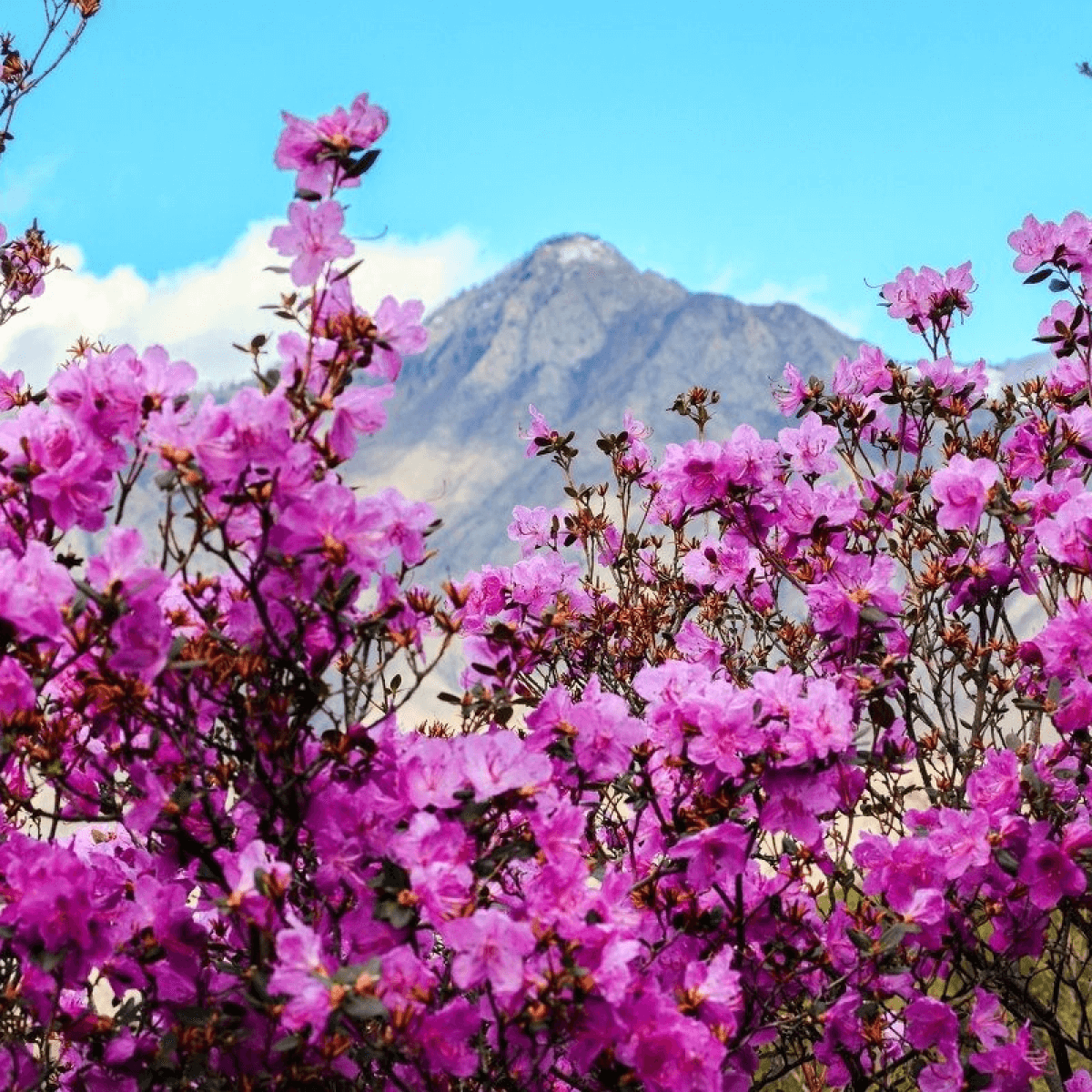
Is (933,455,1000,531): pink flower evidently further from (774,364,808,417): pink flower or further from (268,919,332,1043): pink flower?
(268,919,332,1043): pink flower

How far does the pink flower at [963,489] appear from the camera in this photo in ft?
9.93

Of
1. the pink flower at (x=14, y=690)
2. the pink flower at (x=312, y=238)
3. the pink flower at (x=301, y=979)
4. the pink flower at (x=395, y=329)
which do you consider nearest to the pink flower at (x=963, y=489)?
the pink flower at (x=395, y=329)

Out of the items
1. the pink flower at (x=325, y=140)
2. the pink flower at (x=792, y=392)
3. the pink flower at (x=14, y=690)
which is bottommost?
the pink flower at (x=14, y=690)

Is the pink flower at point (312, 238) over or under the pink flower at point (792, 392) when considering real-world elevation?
under

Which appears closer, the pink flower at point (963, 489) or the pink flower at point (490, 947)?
the pink flower at point (490, 947)

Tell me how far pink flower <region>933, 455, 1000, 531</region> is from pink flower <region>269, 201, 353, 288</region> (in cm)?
159

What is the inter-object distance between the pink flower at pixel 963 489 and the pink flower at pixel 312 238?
1.59m

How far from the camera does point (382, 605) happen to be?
2.18 meters

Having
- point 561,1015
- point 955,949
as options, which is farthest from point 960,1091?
point 561,1015

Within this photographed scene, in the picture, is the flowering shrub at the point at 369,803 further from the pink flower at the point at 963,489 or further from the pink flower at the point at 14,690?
the pink flower at the point at 963,489

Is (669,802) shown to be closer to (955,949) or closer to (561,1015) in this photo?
(955,949)

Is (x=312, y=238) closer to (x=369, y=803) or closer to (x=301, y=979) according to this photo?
(x=369, y=803)

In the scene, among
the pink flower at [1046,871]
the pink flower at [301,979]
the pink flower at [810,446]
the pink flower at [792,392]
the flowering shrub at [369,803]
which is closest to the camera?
the pink flower at [301,979]

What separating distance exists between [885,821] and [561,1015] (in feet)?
7.82
